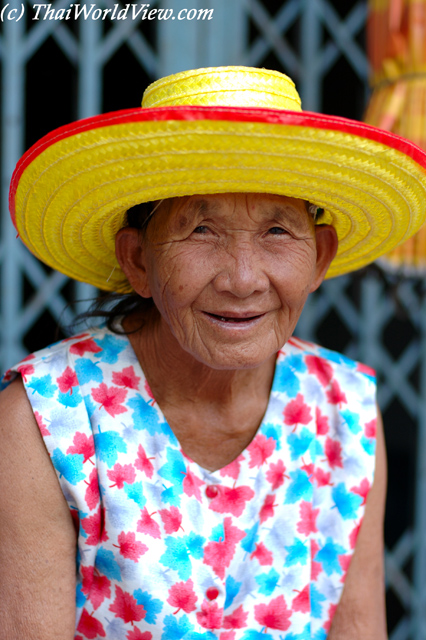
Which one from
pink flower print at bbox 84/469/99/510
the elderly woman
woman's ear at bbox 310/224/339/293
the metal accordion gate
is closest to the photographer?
the elderly woman

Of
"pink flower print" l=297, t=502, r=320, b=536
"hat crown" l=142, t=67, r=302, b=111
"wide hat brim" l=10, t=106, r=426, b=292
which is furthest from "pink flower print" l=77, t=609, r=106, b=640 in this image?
"hat crown" l=142, t=67, r=302, b=111

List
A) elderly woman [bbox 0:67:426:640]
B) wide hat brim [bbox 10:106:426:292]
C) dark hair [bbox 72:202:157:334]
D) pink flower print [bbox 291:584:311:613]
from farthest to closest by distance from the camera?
dark hair [bbox 72:202:157:334] → pink flower print [bbox 291:584:311:613] → elderly woman [bbox 0:67:426:640] → wide hat brim [bbox 10:106:426:292]

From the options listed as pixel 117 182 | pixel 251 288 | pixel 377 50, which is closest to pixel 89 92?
pixel 377 50

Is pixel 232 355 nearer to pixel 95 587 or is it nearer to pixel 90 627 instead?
pixel 95 587

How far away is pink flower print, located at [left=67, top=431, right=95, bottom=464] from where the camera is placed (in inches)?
66.3

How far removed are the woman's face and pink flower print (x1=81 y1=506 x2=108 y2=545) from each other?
48 cm

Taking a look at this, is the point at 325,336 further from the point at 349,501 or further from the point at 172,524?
the point at 172,524

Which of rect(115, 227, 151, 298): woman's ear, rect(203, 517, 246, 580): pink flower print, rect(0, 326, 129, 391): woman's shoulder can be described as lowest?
rect(203, 517, 246, 580): pink flower print

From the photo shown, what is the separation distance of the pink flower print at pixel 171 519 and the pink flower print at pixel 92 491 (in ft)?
0.56

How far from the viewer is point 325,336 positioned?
4.18m

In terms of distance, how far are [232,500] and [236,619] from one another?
1.03ft

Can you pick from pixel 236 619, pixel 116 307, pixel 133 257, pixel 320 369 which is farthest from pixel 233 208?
pixel 236 619

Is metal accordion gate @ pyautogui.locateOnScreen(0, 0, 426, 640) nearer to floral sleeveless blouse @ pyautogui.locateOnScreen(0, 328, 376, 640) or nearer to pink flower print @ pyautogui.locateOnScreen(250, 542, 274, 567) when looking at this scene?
floral sleeveless blouse @ pyautogui.locateOnScreen(0, 328, 376, 640)

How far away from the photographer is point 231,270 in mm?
1517
